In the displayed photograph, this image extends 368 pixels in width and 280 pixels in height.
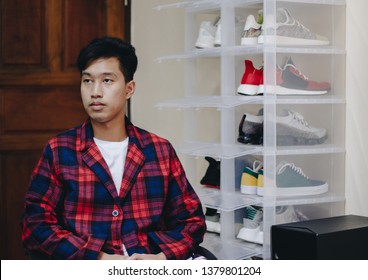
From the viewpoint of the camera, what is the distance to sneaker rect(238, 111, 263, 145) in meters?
3.04

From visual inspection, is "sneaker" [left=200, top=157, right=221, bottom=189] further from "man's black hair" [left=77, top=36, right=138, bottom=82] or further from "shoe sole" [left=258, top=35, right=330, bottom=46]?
"man's black hair" [left=77, top=36, right=138, bottom=82]

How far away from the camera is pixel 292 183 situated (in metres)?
3.06

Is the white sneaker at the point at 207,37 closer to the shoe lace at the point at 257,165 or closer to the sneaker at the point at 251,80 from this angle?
the sneaker at the point at 251,80

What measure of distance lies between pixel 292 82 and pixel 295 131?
0.20m

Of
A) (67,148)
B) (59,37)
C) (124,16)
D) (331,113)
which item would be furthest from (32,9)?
(67,148)

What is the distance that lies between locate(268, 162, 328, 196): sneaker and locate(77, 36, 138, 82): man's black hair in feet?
3.49

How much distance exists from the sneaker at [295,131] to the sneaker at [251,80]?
0.49 feet

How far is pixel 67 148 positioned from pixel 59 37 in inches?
72.6

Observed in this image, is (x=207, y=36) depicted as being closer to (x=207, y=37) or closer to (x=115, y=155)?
(x=207, y=37)

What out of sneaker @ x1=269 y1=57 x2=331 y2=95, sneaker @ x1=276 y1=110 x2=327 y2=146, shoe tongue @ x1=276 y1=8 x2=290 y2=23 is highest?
A: shoe tongue @ x1=276 y1=8 x2=290 y2=23

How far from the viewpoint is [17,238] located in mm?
3701

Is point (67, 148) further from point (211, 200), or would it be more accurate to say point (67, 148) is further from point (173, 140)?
point (173, 140)

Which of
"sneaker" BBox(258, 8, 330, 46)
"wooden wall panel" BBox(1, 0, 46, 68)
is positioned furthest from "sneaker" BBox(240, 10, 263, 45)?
"wooden wall panel" BBox(1, 0, 46, 68)

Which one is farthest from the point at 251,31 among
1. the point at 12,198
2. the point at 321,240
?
the point at 12,198
